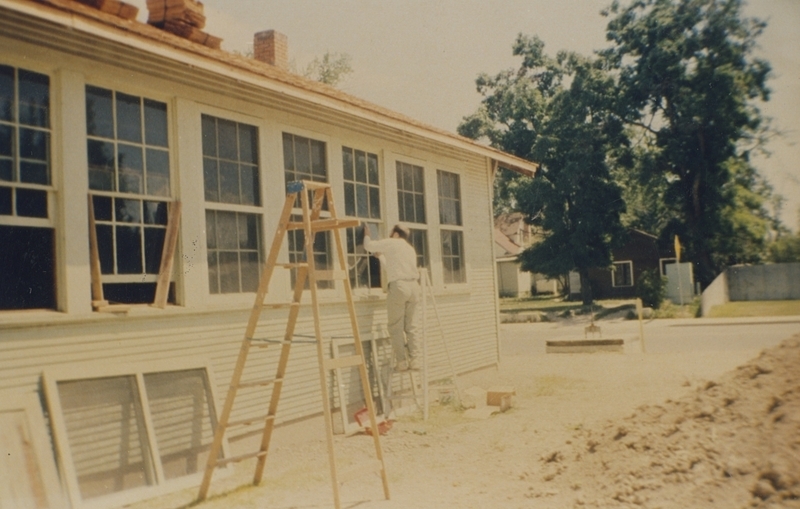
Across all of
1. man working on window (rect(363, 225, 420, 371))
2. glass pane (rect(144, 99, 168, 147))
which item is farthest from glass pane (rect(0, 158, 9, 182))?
man working on window (rect(363, 225, 420, 371))

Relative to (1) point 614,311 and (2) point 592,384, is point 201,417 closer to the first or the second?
(2) point 592,384

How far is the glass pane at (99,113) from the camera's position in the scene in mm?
5586

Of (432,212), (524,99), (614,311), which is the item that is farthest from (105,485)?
(524,99)

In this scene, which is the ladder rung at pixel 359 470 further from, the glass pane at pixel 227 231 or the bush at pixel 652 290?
the bush at pixel 652 290

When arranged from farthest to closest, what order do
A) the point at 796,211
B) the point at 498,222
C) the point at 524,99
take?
the point at 498,222, the point at 524,99, the point at 796,211

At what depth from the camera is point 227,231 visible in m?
6.81

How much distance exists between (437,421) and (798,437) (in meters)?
4.67

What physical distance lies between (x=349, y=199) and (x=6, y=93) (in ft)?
14.8

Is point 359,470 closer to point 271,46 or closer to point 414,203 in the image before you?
point 414,203

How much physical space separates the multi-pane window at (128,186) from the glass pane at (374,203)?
351cm

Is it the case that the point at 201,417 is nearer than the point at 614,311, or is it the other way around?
the point at 201,417

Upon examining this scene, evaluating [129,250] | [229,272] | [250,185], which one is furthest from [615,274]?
[129,250]

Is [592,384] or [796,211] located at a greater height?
[796,211]

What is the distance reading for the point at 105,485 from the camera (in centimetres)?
522
